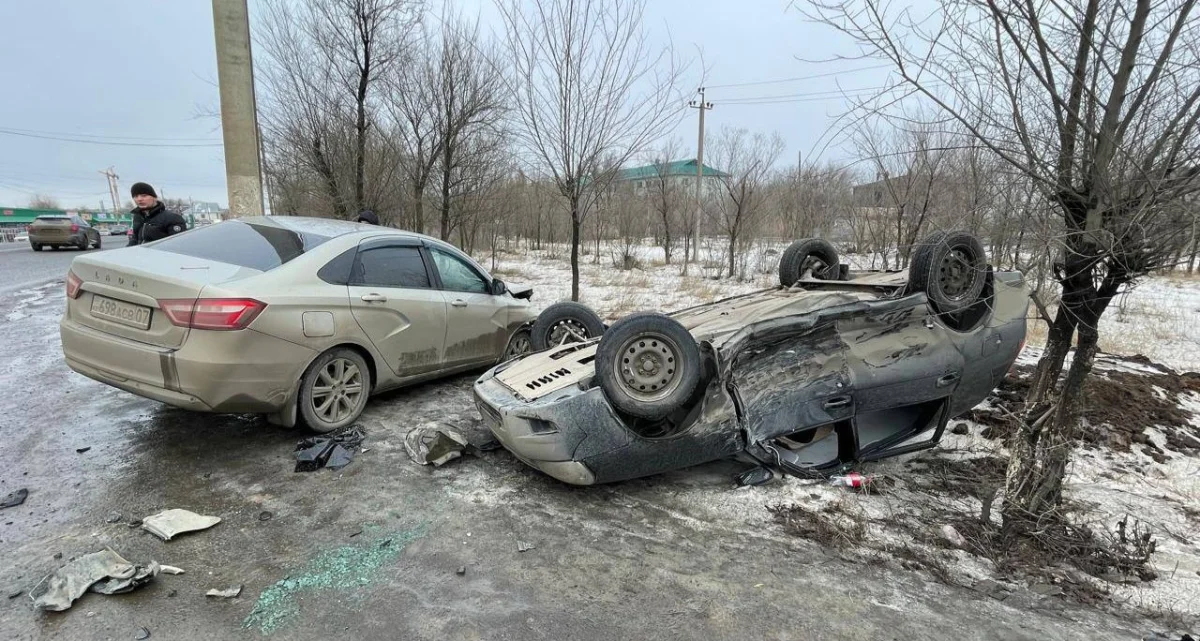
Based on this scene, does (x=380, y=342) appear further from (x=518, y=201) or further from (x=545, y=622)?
(x=518, y=201)

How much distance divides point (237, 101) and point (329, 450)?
18.3 ft

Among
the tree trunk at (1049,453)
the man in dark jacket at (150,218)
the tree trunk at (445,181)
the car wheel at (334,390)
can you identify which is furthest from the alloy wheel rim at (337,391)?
the tree trunk at (445,181)

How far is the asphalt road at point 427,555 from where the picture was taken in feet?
7.62

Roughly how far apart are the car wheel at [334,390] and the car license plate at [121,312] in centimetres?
96

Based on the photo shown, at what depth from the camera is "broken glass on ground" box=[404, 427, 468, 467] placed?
386 cm

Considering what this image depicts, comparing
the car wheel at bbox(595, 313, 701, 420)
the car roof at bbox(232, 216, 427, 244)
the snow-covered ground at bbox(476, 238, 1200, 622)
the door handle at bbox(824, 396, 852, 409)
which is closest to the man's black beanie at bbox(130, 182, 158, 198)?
the car roof at bbox(232, 216, 427, 244)

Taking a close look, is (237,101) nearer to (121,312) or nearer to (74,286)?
(74,286)

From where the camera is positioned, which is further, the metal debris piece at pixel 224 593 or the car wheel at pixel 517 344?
the car wheel at pixel 517 344

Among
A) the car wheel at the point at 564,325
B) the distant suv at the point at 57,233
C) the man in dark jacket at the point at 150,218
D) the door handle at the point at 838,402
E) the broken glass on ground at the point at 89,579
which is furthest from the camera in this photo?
the distant suv at the point at 57,233

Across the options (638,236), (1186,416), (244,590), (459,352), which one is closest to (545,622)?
(244,590)

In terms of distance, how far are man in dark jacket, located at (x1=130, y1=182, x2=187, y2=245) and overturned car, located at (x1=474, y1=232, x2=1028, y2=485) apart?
4543mm

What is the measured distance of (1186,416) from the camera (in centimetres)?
489

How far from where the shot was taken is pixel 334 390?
13.7 feet

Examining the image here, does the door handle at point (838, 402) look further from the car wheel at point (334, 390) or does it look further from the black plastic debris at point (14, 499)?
the black plastic debris at point (14, 499)
